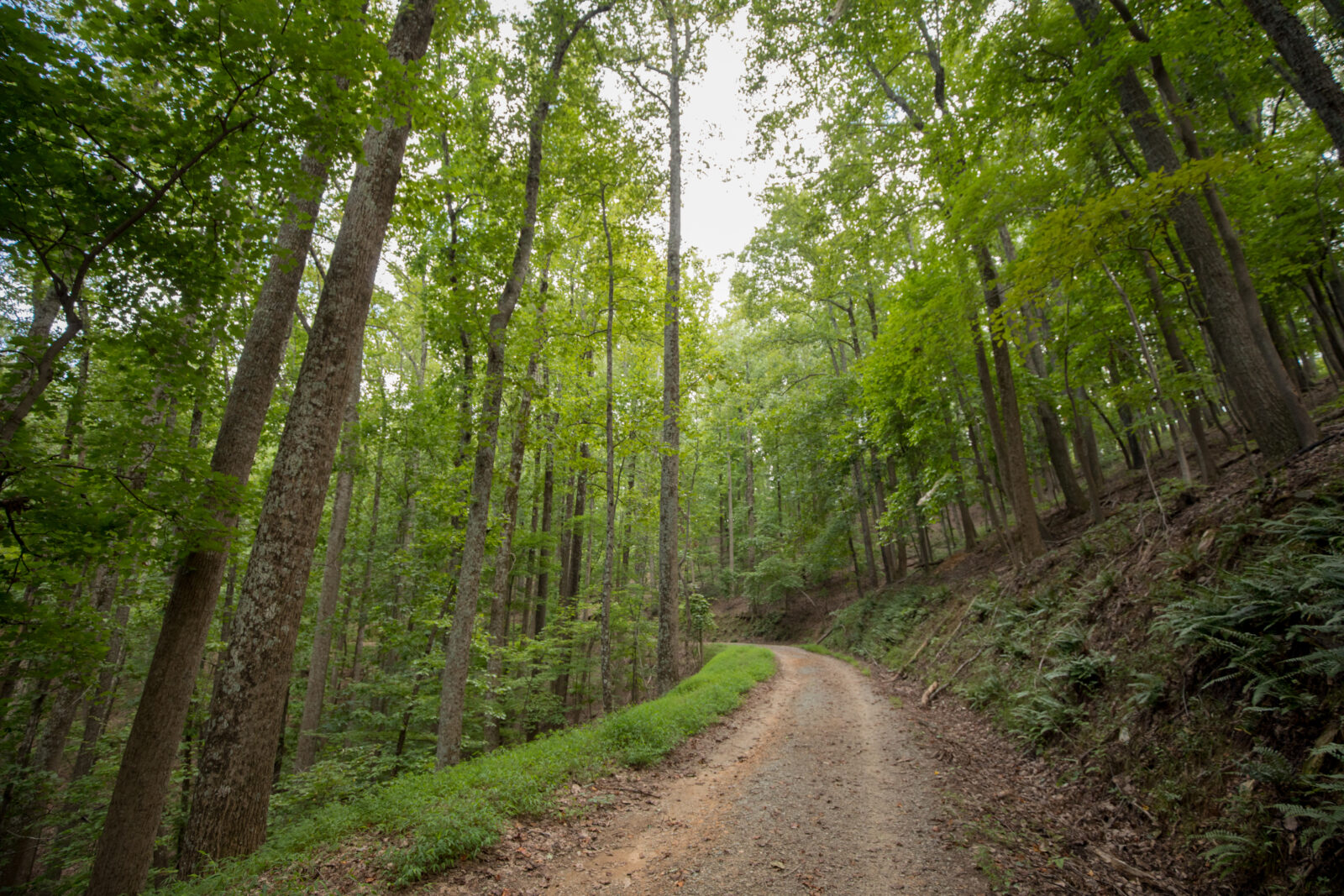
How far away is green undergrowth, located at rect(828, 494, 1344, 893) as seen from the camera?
10.4 feet

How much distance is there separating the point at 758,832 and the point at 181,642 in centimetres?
621

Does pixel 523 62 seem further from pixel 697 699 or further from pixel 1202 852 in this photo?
pixel 1202 852

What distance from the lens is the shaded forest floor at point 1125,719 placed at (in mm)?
3471

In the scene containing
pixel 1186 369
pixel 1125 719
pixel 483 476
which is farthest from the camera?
pixel 1186 369

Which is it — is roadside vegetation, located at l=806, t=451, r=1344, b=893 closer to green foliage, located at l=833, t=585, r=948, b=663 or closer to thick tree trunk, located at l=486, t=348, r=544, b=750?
green foliage, located at l=833, t=585, r=948, b=663

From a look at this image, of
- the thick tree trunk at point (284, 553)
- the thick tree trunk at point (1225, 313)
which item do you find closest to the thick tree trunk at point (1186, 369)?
the thick tree trunk at point (1225, 313)

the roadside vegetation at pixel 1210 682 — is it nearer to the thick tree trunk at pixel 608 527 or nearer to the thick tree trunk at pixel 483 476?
the thick tree trunk at pixel 608 527

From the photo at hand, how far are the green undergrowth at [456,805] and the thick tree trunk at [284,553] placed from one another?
0.51m

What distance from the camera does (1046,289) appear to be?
7621 millimetres

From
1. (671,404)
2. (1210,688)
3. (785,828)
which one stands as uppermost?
(671,404)

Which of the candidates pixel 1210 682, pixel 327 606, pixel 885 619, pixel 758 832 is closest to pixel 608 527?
pixel 327 606

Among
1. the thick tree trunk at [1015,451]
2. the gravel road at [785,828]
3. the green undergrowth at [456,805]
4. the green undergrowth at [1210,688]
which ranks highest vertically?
the thick tree trunk at [1015,451]

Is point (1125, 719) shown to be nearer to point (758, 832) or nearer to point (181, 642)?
point (758, 832)

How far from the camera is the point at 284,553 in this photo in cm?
471
